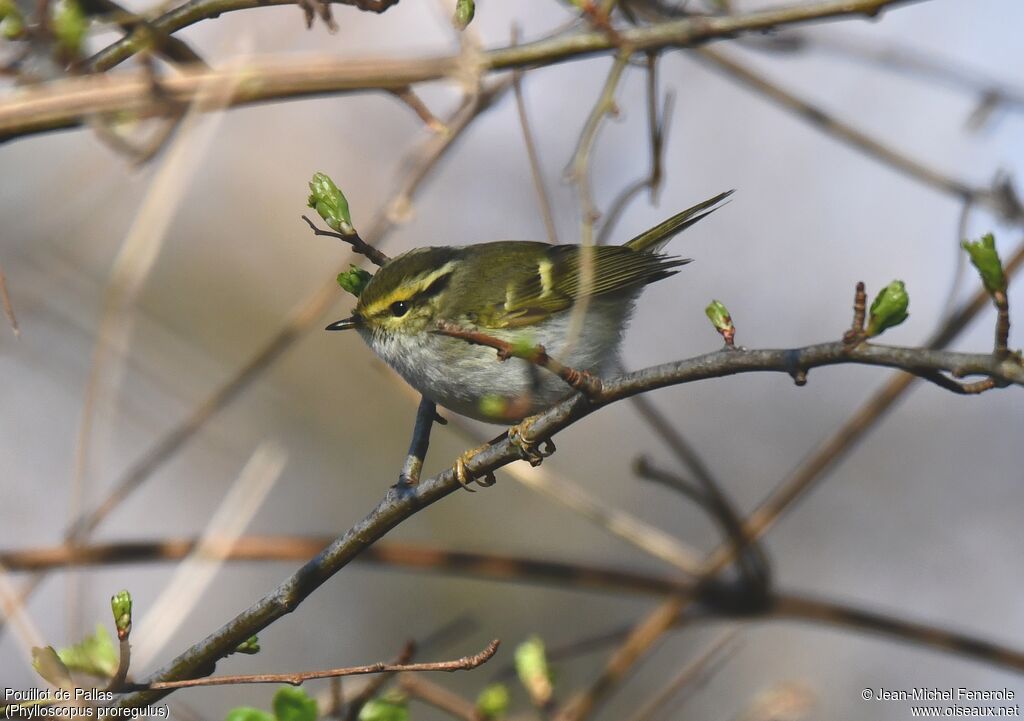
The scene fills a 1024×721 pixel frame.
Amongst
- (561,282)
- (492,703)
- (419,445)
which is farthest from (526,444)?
(561,282)

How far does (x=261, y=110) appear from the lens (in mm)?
6215

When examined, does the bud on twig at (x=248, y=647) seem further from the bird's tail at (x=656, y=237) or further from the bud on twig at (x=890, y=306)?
the bird's tail at (x=656, y=237)

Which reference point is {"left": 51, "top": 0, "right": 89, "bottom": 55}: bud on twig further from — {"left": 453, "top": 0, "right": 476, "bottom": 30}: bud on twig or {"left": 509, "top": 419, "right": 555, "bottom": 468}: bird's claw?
{"left": 509, "top": 419, "right": 555, "bottom": 468}: bird's claw

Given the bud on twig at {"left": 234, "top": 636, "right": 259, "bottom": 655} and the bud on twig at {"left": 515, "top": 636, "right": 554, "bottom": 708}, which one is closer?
the bud on twig at {"left": 234, "top": 636, "right": 259, "bottom": 655}

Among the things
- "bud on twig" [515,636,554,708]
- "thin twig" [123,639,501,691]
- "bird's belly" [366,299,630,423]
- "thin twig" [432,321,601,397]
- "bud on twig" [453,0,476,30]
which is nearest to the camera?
"thin twig" [432,321,601,397]

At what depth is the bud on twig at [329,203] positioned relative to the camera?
173 cm

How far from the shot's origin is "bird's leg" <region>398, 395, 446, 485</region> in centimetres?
184

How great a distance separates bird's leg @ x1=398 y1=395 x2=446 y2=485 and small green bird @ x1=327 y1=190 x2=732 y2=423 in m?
0.18

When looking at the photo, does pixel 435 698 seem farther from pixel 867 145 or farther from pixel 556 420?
pixel 867 145

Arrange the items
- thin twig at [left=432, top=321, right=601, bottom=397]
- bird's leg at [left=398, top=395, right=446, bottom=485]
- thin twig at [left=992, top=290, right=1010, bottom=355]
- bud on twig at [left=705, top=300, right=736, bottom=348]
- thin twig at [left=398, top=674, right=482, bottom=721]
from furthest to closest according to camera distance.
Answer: thin twig at [left=398, top=674, right=482, bottom=721] < bird's leg at [left=398, top=395, right=446, bottom=485] < bud on twig at [left=705, top=300, right=736, bottom=348] < thin twig at [left=432, top=321, right=601, bottom=397] < thin twig at [left=992, top=290, right=1010, bottom=355]

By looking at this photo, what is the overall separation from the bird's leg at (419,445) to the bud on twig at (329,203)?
0.46m

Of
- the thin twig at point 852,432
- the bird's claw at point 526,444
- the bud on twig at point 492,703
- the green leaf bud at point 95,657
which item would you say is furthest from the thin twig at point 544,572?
the bird's claw at point 526,444

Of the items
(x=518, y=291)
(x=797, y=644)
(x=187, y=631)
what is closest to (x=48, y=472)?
(x=187, y=631)

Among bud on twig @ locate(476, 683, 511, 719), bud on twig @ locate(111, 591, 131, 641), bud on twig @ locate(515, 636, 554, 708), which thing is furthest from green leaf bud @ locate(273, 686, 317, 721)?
bud on twig @ locate(515, 636, 554, 708)
